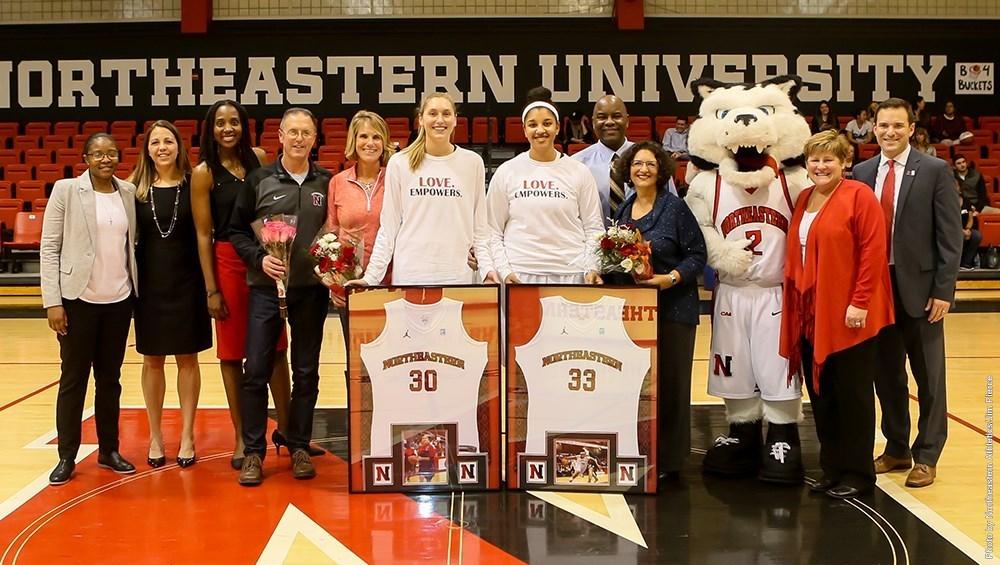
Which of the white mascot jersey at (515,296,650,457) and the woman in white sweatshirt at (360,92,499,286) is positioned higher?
the woman in white sweatshirt at (360,92,499,286)

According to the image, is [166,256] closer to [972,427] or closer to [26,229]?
[972,427]

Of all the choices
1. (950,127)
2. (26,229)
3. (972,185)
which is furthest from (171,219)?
(950,127)

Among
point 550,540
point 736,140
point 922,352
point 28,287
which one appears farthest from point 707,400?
point 28,287

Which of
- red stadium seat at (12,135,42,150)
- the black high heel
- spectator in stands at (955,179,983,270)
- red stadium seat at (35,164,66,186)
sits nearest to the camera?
the black high heel

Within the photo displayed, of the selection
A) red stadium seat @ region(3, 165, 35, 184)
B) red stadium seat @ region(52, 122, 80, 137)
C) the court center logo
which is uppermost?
the court center logo

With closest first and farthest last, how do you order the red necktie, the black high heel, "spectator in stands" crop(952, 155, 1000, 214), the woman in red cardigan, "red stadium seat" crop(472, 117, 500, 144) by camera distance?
1. the woman in red cardigan
2. the red necktie
3. the black high heel
4. "spectator in stands" crop(952, 155, 1000, 214)
5. "red stadium seat" crop(472, 117, 500, 144)

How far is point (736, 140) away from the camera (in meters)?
4.06

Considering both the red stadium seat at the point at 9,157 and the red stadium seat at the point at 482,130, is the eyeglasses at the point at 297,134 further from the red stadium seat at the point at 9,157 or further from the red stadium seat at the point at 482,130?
the red stadium seat at the point at 9,157

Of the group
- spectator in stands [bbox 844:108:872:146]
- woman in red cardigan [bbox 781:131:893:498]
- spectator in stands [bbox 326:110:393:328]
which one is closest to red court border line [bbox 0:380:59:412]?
spectator in stands [bbox 326:110:393:328]

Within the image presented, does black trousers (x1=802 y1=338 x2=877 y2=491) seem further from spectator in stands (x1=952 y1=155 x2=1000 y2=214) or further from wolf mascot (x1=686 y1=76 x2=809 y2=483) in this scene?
spectator in stands (x1=952 y1=155 x2=1000 y2=214)

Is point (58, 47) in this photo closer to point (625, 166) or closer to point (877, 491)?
point (625, 166)

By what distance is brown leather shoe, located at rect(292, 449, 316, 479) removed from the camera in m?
4.16

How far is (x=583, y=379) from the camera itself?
387 cm

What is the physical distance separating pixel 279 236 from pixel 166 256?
0.67 meters
